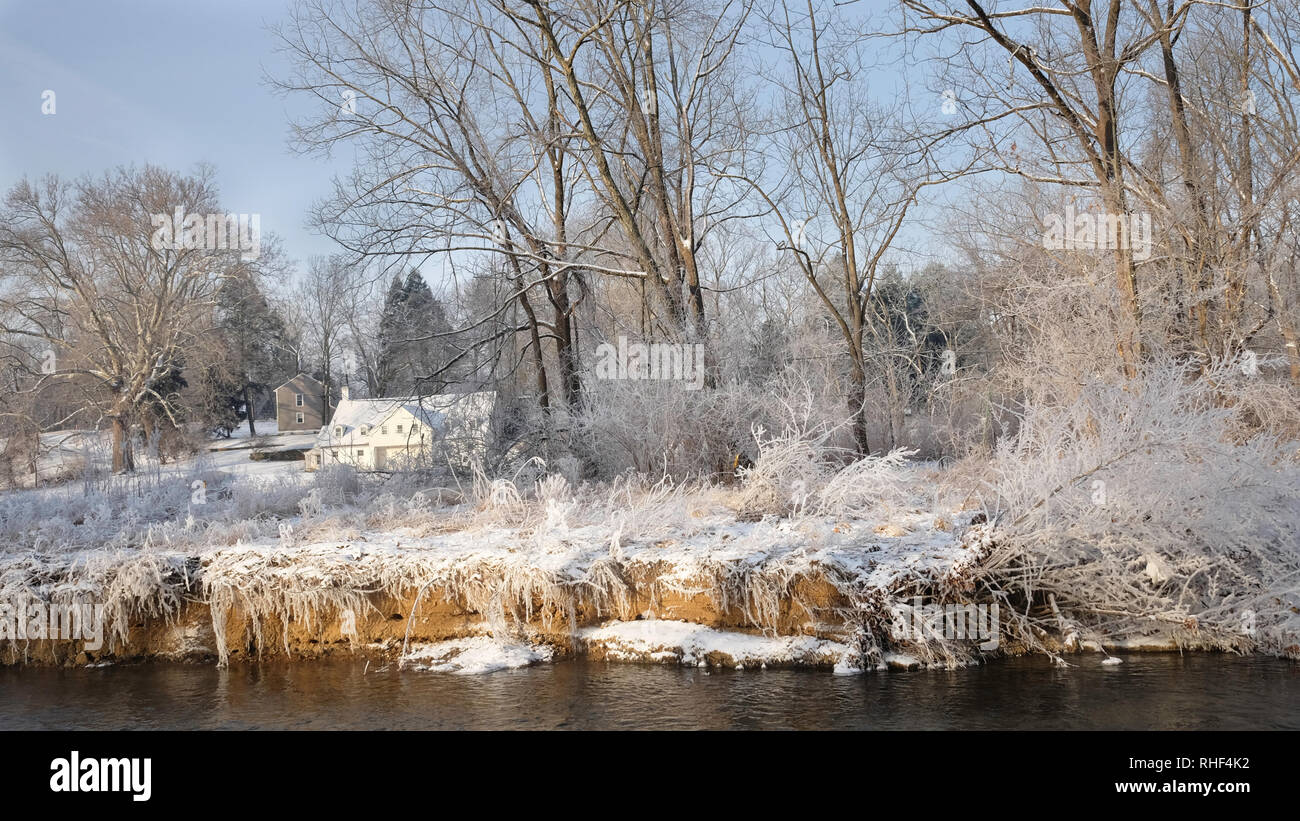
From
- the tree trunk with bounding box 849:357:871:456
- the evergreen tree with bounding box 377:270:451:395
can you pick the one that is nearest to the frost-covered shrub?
the tree trunk with bounding box 849:357:871:456

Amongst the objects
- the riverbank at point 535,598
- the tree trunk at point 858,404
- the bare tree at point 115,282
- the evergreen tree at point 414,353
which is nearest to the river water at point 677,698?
the riverbank at point 535,598

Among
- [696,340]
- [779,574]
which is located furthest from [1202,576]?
[696,340]

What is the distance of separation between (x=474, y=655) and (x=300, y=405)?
182ft

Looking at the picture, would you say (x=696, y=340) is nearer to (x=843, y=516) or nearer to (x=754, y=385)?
(x=754, y=385)

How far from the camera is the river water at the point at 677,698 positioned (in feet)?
23.0

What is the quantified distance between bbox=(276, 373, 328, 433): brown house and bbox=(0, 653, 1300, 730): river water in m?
53.4

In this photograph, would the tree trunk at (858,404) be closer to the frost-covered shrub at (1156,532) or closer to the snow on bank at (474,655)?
the frost-covered shrub at (1156,532)

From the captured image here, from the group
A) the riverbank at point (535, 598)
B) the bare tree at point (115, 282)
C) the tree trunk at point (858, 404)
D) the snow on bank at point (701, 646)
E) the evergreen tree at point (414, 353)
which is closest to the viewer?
the snow on bank at point (701, 646)

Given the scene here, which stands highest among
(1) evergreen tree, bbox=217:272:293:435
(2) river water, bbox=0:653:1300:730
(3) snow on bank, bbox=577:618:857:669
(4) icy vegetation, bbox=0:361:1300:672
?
(1) evergreen tree, bbox=217:272:293:435

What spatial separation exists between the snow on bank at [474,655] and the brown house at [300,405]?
177 feet

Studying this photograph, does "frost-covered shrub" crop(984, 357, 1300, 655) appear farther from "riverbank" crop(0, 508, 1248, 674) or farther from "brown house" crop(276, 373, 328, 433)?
"brown house" crop(276, 373, 328, 433)

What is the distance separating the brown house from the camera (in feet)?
195
